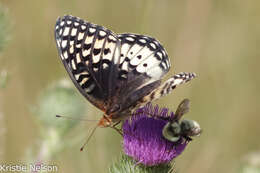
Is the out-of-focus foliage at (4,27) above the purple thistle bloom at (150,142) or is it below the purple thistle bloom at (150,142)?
above

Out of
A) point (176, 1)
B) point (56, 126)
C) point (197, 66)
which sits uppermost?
point (176, 1)

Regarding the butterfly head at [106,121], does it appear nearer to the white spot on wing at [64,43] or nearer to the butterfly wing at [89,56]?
the butterfly wing at [89,56]

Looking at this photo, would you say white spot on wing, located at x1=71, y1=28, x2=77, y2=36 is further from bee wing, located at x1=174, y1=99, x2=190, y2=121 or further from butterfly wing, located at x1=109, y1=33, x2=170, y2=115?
bee wing, located at x1=174, y1=99, x2=190, y2=121

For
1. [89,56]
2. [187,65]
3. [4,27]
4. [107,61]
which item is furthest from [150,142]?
[187,65]

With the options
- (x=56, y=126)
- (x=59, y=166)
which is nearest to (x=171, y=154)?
(x=56, y=126)

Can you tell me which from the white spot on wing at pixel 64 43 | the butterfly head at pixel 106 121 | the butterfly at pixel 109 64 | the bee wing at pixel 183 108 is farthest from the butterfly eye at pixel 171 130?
the white spot on wing at pixel 64 43

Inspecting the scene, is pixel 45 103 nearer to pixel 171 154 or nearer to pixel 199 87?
pixel 171 154

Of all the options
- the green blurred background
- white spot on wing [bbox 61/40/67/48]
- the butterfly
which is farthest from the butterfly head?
the green blurred background
